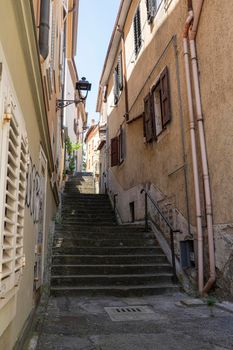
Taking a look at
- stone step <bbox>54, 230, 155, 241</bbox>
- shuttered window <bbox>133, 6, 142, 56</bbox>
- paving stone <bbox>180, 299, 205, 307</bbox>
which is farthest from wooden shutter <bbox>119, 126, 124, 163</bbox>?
paving stone <bbox>180, 299, 205, 307</bbox>

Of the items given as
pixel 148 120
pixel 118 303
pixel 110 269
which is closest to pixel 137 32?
pixel 148 120

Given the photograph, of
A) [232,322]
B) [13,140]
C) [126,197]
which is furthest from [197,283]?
[126,197]

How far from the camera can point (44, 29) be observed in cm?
529

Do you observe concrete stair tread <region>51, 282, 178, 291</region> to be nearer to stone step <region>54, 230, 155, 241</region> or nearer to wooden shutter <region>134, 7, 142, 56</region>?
stone step <region>54, 230, 155, 241</region>

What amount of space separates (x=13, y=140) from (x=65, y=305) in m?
3.56

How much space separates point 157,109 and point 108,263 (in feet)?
12.8

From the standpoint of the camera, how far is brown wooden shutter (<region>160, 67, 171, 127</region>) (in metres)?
7.61

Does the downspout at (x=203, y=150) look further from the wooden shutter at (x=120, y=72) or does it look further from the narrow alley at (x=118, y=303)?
the wooden shutter at (x=120, y=72)

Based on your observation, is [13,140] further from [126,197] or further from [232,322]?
[126,197]

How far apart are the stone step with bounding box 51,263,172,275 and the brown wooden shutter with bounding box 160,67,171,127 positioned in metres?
3.02

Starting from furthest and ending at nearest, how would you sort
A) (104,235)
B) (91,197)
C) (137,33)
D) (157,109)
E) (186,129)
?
(91,197)
(137,33)
(157,109)
(104,235)
(186,129)

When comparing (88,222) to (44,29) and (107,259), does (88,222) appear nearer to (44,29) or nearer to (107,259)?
(107,259)

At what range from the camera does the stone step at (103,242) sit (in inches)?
297

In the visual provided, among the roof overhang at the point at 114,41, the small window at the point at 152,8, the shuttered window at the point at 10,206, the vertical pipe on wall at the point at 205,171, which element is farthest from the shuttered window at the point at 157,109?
the shuttered window at the point at 10,206
